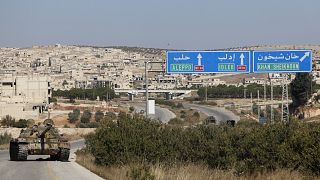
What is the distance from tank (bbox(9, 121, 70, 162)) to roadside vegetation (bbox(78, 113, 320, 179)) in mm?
6626

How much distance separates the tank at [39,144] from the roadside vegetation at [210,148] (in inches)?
261

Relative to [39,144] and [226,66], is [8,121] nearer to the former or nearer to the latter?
[39,144]

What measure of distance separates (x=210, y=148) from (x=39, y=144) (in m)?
12.9

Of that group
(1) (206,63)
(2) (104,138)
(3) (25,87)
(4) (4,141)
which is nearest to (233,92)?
(3) (25,87)

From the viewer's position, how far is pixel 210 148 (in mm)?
27688

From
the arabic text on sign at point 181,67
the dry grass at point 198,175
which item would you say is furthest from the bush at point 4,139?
the dry grass at point 198,175

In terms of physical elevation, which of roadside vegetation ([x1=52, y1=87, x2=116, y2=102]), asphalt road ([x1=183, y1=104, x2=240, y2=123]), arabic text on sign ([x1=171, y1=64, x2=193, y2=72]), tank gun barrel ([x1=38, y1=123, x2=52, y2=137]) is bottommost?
asphalt road ([x1=183, y1=104, x2=240, y2=123])

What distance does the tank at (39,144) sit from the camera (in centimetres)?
3681

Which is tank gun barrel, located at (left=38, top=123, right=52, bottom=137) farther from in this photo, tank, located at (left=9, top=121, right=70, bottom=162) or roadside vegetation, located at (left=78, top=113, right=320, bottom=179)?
roadside vegetation, located at (left=78, top=113, right=320, bottom=179)

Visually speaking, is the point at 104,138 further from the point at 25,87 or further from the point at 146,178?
the point at 25,87

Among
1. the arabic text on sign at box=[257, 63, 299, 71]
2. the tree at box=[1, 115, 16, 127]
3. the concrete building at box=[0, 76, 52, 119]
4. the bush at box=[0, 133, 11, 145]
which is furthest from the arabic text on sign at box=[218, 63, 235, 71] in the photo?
the concrete building at box=[0, 76, 52, 119]

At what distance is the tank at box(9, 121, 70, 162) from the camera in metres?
36.8

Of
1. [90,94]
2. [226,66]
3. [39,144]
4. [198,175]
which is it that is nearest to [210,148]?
[198,175]

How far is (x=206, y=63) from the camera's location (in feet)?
128
